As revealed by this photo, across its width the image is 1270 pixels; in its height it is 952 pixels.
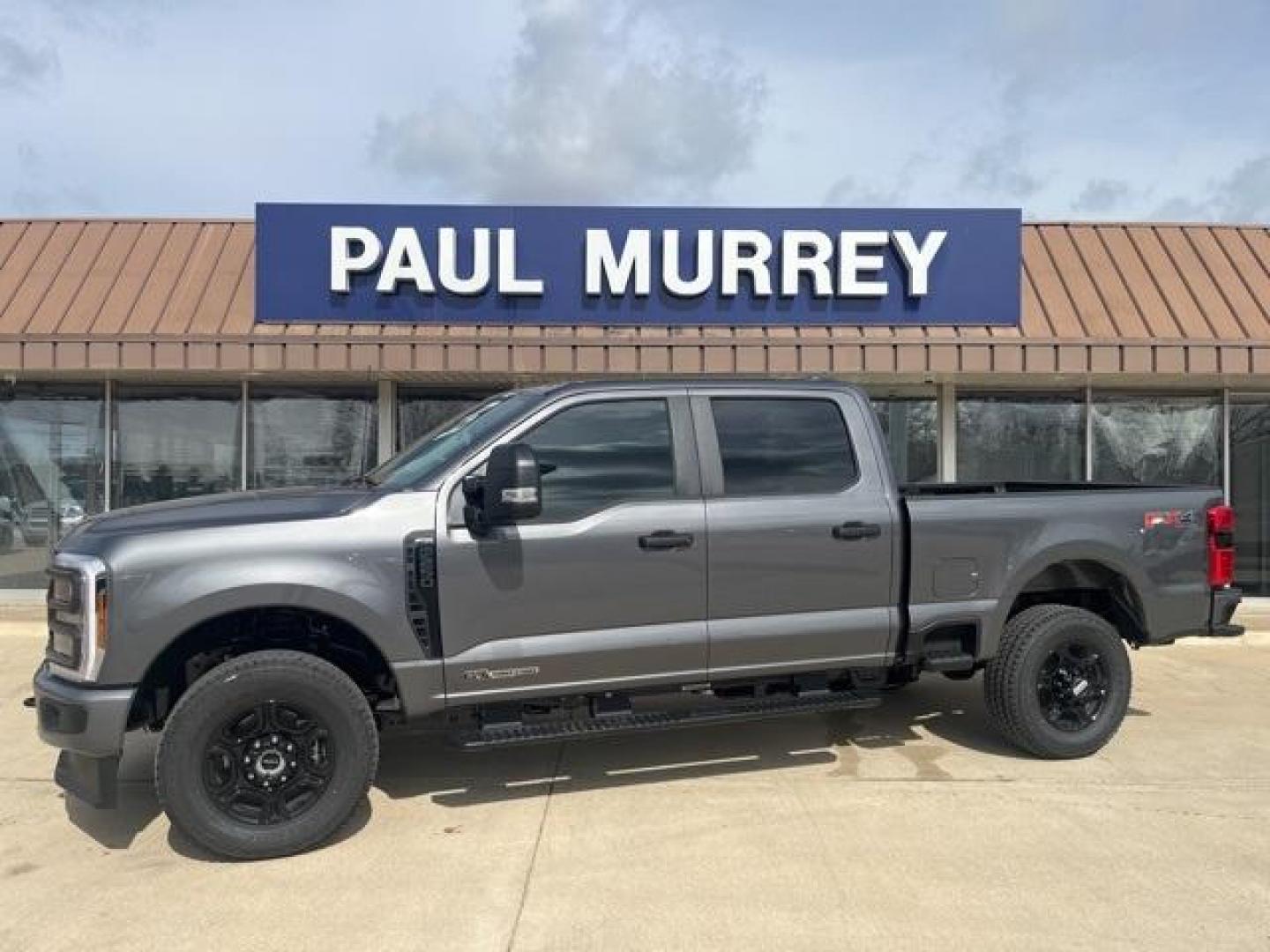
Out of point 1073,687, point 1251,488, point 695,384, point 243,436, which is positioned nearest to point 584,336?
point 243,436

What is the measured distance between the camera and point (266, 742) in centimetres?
434

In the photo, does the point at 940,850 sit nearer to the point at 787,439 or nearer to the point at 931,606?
the point at 931,606

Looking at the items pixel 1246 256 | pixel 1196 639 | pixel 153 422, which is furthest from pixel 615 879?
pixel 1246 256

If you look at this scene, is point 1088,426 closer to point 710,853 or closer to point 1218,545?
point 1218,545

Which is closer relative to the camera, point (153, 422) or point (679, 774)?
point (679, 774)

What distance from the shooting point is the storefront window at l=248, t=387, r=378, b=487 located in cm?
1076

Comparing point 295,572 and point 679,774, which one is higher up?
point 295,572

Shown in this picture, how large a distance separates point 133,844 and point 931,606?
12.9ft

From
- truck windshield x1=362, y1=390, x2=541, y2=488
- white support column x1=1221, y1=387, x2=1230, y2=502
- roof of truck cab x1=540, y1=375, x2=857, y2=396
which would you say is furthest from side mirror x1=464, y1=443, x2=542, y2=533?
white support column x1=1221, y1=387, x2=1230, y2=502

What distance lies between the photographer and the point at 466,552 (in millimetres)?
4582

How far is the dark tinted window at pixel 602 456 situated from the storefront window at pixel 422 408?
19.7 ft

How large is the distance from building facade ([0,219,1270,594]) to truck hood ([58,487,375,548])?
192 inches

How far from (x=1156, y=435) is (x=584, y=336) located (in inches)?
243

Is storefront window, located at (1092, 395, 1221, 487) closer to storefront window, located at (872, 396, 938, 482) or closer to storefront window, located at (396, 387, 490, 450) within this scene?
storefront window, located at (872, 396, 938, 482)
